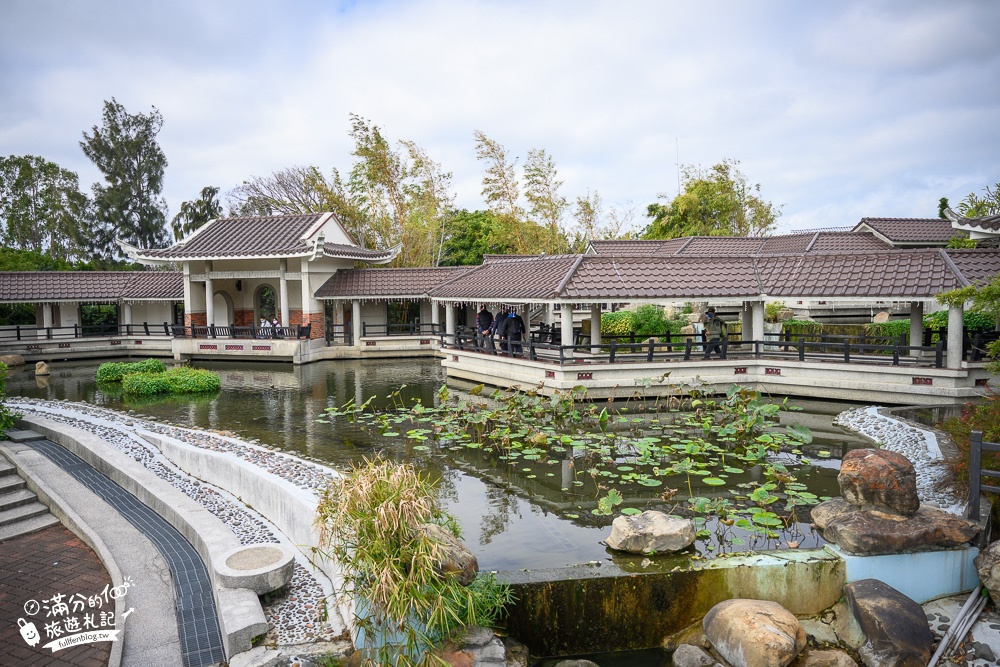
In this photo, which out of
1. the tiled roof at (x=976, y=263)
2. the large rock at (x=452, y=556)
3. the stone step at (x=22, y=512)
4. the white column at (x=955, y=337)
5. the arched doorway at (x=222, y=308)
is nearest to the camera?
the large rock at (x=452, y=556)

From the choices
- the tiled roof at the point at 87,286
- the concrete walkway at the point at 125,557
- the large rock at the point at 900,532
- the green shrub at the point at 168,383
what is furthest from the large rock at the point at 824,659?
the tiled roof at the point at 87,286

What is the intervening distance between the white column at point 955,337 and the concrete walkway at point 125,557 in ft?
53.0

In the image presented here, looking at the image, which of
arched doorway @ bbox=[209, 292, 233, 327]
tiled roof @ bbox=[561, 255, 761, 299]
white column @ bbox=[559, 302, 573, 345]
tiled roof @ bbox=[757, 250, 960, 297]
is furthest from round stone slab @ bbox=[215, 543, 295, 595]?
arched doorway @ bbox=[209, 292, 233, 327]

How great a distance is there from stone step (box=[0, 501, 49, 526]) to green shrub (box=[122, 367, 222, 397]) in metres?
10.4

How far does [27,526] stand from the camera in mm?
8383

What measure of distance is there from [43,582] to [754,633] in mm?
6979

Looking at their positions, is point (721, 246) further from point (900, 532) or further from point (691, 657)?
point (691, 657)

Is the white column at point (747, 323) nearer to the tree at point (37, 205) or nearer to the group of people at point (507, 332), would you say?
the group of people at point (507, 332)

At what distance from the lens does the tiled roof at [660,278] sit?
17.9 m

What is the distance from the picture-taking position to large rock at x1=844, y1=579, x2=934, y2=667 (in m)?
6.29

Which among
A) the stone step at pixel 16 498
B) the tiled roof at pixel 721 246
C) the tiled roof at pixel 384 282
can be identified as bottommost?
the stone step at pixel 16 498

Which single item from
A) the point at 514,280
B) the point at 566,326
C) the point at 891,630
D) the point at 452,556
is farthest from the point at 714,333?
the point at 452,556

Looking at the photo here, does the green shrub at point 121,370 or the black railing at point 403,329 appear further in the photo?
the black railing at point 403,329

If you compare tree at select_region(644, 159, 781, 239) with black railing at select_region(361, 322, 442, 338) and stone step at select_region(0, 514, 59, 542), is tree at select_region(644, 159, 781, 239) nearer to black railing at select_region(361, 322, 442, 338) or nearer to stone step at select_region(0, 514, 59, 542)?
black railing at select_region(361, 322, 442, 338)
